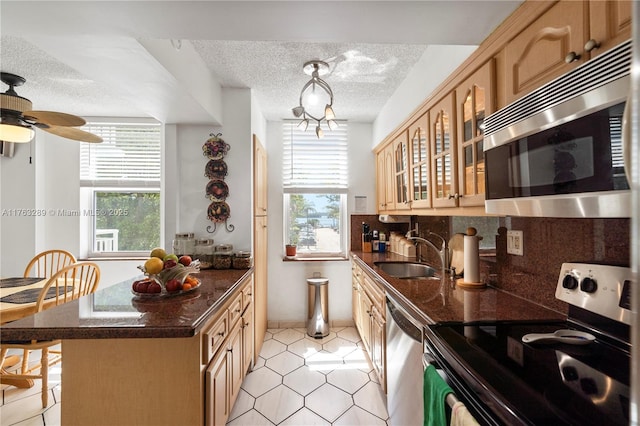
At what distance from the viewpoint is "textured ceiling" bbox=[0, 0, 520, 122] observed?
1167 millimetres

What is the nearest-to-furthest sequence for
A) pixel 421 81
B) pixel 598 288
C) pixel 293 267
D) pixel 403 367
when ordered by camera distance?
pixel 598 288 → pixel 403 367 → pixel 421 81 → pixel 293 267

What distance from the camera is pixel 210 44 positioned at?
6.34ft

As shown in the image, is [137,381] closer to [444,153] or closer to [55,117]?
[55,117]

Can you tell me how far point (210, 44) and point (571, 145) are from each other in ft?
6.86

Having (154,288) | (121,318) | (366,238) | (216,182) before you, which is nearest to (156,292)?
(154,288)

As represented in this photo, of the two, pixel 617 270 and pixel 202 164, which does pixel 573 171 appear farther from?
pixel 202 164

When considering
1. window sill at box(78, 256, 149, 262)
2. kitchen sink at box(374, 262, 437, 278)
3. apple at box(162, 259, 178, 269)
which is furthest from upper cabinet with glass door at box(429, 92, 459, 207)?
window sill at box(78, 256, 149, 262)

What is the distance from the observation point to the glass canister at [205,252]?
238 centimetres

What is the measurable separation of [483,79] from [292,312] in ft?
9.84

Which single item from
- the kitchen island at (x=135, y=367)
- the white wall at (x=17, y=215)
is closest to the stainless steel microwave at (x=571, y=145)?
the kitchen island at (x=135, y=367)

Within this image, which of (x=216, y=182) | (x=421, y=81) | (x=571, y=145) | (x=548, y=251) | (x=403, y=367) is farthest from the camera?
(x=216, y=182)

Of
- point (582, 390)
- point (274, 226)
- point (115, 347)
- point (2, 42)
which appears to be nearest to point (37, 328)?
point (115, 347)

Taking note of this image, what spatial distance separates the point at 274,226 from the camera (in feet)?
11.3

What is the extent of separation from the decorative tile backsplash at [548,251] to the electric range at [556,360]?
0.08 m
